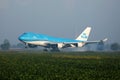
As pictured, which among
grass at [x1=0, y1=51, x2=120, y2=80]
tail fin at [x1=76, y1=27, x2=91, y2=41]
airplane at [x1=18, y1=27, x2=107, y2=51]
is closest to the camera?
grass at [x1=0, y1=51, x2=120, y2=80]

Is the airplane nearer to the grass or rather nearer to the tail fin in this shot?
the tail fin

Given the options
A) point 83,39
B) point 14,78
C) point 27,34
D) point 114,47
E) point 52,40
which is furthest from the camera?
point 114,47

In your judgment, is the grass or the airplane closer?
the grass

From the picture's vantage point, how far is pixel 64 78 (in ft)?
68.2

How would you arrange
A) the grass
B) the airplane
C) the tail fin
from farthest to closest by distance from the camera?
the tail fin, the airplane, the grass

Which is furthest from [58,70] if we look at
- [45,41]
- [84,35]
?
[84,35]

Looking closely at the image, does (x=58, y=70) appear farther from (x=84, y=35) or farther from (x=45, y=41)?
(x=84, y=35)

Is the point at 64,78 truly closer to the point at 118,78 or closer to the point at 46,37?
the point at 118,78

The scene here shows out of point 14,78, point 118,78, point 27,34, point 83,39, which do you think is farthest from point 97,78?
point 83,39

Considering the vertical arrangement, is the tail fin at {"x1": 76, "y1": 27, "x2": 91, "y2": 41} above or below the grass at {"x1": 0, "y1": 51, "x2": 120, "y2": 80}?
above

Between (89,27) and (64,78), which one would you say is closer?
(64,78)

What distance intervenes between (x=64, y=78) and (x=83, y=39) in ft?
280

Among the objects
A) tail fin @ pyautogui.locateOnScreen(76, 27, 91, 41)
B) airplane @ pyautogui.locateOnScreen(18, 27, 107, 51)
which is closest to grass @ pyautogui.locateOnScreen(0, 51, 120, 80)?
airplane @ pyautogui.locateOnScreen(18, 27, 107, 51)

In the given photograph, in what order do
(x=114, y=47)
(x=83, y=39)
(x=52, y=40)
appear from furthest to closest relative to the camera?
(x=114, y=47), (x=83, y=39), (x=52, y=40)
